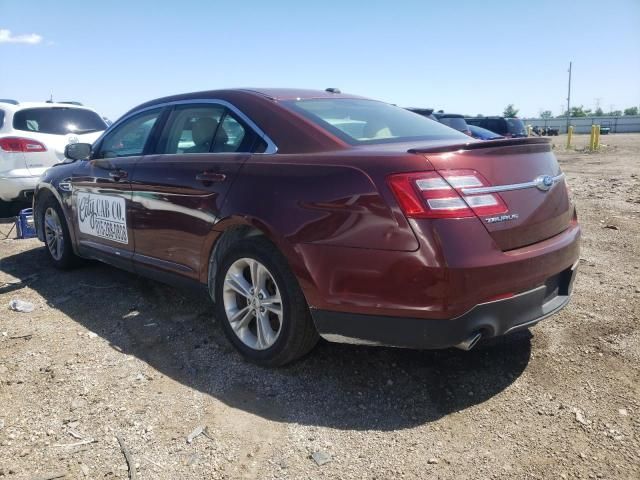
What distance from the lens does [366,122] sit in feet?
10.7

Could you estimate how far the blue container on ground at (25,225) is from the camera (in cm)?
636

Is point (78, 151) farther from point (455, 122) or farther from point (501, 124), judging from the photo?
point (501, 124)

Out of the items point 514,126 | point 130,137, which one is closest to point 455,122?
point 514,126

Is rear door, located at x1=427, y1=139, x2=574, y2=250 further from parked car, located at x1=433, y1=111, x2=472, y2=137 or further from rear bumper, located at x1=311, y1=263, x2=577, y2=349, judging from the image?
parked car, located at x1=433, y1=111, x2=472, y2=137

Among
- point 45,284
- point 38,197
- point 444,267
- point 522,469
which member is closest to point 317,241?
point 444,267

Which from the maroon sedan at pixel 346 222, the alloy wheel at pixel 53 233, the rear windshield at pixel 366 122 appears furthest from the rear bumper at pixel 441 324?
the alloy wheel at pixel 53 233

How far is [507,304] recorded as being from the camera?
99.7 inches

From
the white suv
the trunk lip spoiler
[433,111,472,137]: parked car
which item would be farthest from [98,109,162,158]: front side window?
[433,111,472,137]: parked car

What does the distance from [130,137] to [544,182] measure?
316 cm

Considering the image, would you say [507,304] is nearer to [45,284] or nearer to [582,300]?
[582,300]

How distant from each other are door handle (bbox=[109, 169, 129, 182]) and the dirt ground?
102cm

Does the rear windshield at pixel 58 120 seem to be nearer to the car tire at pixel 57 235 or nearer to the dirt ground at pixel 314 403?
the car tire at pixel 57 235

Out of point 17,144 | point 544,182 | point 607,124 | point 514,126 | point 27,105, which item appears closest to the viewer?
point 544,182

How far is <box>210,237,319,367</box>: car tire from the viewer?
286 centimetres
